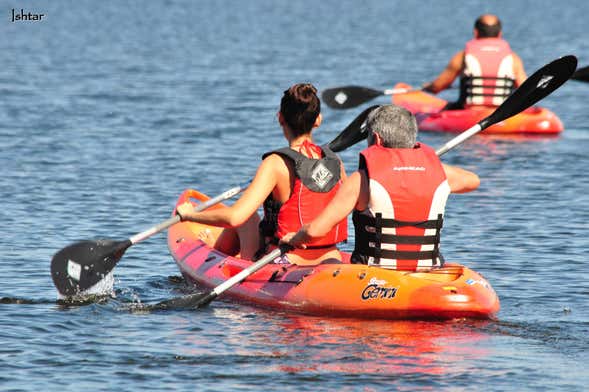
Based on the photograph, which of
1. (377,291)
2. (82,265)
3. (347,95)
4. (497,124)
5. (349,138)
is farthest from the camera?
(497,124)

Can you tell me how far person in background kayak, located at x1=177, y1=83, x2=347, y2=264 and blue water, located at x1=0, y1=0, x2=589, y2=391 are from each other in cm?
56

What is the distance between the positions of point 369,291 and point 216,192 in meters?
6.12

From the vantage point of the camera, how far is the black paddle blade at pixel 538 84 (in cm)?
1123

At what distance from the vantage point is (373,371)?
7.92 m

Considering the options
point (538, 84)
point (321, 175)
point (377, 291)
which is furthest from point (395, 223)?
point (538, 84)

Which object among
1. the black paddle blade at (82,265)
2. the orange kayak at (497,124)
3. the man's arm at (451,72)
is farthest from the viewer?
the orange kayak at (497,124)

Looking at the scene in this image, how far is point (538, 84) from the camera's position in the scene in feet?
37.0

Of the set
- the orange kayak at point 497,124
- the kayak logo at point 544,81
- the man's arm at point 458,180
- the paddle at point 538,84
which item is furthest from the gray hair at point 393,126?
the orange kayak at point 497,124

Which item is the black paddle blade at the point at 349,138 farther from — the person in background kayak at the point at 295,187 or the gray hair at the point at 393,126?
the gray hair at the point at 393,126

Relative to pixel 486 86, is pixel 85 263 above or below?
below

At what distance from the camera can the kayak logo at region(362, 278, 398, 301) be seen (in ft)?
29.3

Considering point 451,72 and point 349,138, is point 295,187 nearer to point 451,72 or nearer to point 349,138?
point 349,138

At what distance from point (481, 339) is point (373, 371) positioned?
0.98 meters

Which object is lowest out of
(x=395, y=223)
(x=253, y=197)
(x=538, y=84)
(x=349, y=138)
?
(x=395, y=223)
